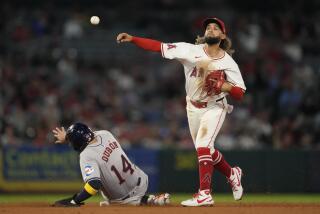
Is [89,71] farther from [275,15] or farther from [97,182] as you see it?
[97,182]

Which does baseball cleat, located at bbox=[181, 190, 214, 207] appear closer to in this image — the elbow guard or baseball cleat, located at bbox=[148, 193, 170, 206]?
baseball cleat, located at bbox=[148, 193, 170, 206]

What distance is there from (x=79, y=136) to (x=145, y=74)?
9162 millimetres

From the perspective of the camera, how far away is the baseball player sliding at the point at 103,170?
8867mm

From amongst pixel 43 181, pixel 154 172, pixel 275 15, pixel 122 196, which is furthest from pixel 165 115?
pixel 122 196

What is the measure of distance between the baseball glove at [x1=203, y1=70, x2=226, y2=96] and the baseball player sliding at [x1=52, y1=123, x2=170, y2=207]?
3.98 ft

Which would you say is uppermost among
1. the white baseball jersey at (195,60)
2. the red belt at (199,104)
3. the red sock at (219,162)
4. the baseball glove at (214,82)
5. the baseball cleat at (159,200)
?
the white baseball jersey at (195,60)

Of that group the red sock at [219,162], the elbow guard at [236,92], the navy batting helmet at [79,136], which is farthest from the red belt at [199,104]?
the navy batting helmet at [79,136]

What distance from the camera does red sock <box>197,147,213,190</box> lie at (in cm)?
919

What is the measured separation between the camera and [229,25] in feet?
62.6

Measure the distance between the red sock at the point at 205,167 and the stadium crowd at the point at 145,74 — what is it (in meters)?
7.16

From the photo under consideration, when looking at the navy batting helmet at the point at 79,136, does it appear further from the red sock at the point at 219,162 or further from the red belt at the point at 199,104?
the red sock at the point at 219,162

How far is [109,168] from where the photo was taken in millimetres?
9094

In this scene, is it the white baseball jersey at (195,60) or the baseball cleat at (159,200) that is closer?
the white baseball jersey at (195,60)

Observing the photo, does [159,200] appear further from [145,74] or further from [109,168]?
[145,74]
